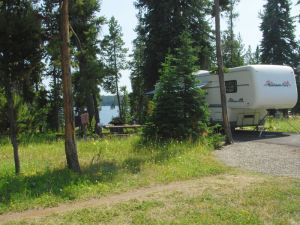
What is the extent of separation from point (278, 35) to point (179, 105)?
102ft

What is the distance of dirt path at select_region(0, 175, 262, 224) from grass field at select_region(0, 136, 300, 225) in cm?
2

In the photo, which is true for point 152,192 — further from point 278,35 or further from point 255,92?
point 278,35

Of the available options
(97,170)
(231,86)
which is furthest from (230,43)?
(97,170)

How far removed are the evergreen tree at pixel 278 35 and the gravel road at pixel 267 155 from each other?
26.6 meters

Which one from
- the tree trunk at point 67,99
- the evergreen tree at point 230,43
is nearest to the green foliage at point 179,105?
the tree trunk at point 67,99

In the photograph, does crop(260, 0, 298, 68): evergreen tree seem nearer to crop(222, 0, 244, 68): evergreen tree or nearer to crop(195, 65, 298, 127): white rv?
crop(222, 0, 244, 68): evergreen tree

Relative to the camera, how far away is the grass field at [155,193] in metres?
6.71

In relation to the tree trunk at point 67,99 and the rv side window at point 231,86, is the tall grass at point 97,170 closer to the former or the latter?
the tree trunk at point 67,99

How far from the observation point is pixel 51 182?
352 inches

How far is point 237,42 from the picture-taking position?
45.4 m

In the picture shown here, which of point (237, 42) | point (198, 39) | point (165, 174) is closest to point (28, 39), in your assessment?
point (165, 174)

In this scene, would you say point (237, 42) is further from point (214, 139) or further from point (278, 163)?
point (278, 163)

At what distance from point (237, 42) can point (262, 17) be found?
12.0 ft

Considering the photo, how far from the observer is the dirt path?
7.04 meters
